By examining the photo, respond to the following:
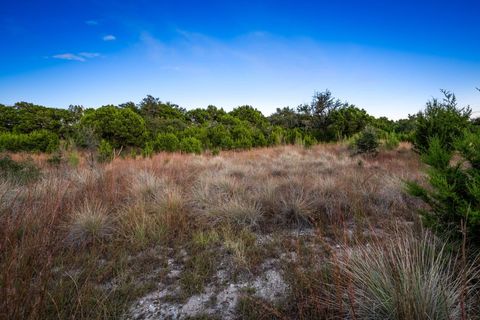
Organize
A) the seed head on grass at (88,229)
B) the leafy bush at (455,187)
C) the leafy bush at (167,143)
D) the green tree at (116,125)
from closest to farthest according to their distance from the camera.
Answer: the leafy bush at (455,187) → the seed head on grass at (88,229) → the leafy bush at (167,143) → the green tree at (116,125)

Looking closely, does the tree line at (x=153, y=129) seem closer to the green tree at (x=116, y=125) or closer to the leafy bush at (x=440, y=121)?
the green tree at (x=116, y=125)

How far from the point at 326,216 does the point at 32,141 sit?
19067mm

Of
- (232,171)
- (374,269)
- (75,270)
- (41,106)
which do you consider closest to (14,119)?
(41,106)

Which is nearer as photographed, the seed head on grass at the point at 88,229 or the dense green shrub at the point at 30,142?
the seed head on grass at the point at 88,229

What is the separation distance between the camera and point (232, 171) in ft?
22.6

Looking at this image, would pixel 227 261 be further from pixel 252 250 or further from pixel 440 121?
pixel 440 121

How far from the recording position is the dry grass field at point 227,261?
1451 mm

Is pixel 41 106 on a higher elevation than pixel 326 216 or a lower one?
higher

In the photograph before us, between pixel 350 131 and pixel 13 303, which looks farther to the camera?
pixel 350 131

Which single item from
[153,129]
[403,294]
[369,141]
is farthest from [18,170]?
[153,129]

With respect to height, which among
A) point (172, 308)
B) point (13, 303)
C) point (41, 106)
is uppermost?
point (41, 106)

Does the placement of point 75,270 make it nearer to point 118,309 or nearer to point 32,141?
point 118,309

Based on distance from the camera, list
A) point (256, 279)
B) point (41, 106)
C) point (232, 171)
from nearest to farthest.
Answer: point (256, 279) → point (232, 171) → point (41, 106)

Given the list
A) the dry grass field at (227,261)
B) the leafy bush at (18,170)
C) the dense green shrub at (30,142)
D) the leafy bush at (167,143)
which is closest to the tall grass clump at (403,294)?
the dry grass field at (227,261)
